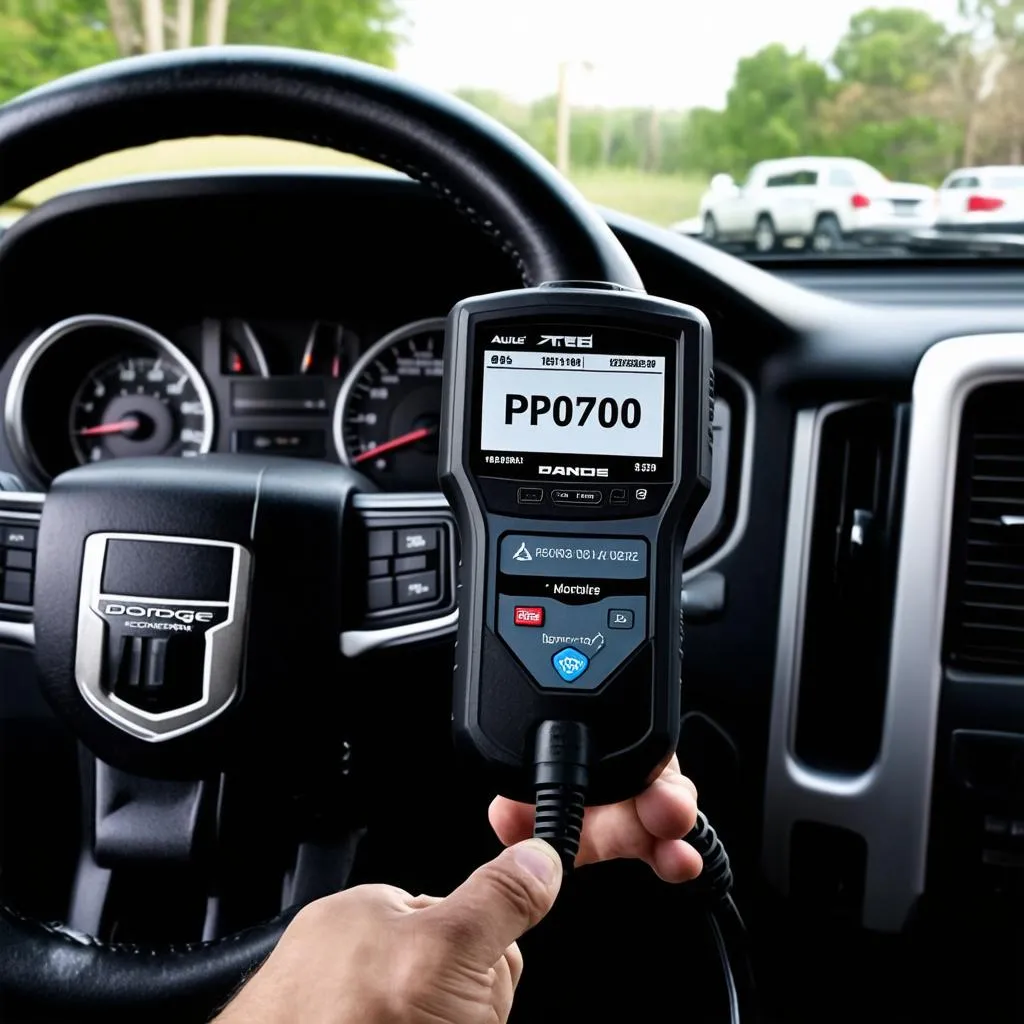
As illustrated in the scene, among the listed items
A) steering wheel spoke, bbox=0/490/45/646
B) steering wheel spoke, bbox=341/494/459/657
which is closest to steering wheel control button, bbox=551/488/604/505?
steering wheel spoke, bbox=341/494/459/657

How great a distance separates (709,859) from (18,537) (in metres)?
0.79

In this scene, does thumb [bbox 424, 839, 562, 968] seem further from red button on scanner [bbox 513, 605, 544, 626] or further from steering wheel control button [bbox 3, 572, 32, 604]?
steering wheel control button [bbox 3, 572, 32, 604]

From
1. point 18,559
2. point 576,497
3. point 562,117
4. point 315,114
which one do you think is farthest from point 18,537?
point 562,117

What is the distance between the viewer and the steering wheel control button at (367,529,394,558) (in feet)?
4.21

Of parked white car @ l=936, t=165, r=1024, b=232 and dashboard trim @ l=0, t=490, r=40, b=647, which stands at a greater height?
parked white car @ l=936, t=165, r=1024, b=232

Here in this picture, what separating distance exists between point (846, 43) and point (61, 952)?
1542 millimetres

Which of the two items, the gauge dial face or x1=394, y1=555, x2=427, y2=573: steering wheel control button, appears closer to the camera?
x1=394, y1=555, x2=427, y2=573: steering wheel control button

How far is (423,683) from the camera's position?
1.37 metres

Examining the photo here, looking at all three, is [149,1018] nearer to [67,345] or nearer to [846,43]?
[67,345]

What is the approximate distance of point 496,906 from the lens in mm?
673

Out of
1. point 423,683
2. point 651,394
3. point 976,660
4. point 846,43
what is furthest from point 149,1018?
point 846,43

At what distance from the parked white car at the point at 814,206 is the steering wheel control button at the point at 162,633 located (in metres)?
0.99

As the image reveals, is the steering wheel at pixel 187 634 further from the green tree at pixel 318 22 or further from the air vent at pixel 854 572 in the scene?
the green tree at pixel 318 22

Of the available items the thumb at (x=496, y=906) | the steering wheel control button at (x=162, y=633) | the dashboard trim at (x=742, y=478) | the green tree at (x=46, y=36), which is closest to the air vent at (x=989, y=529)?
the dashboard trim at (x=742, y=478)
